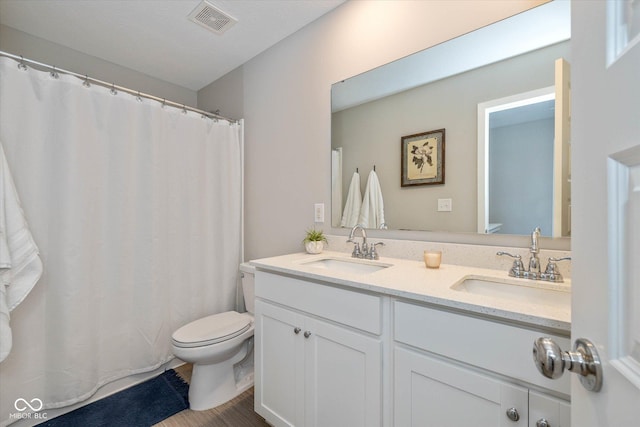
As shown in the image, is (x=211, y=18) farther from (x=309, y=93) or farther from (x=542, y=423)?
(x=542, y=423)

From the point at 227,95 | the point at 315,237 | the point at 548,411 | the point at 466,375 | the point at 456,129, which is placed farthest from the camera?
the point at 227,95

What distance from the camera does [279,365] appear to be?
131 cm

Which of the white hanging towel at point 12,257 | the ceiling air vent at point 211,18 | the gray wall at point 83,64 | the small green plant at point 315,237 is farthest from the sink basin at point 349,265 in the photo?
the gray wall at point 83,64

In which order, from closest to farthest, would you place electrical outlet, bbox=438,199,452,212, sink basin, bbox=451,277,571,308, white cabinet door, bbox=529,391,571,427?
1. white cabinet door, bbox=529,391,571,427
2. sink basin, bbox=451,277,571,308
3. electrical outlet, bbox=438,199,452,212

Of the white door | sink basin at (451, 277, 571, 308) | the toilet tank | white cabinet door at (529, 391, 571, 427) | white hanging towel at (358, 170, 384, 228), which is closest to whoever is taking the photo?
the white door

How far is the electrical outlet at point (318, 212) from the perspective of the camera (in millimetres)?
1804

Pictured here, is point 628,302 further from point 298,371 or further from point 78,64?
point 78,64

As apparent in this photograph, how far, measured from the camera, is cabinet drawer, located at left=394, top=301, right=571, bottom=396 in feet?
2.30

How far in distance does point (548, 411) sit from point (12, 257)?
6.98ft

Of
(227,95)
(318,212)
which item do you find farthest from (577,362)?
(227,95)

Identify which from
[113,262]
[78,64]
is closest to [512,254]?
[113,262]

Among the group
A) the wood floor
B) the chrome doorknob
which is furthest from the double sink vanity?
the chrome doorknob

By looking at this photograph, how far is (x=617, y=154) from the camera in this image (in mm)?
360

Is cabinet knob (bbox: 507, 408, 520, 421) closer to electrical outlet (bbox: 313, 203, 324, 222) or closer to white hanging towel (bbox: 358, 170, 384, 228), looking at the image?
white hanging towel (bbox: 358, 170, 384, 228)
